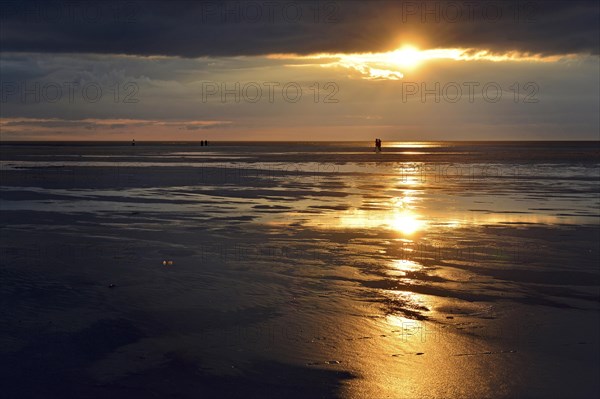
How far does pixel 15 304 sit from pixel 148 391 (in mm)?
4195

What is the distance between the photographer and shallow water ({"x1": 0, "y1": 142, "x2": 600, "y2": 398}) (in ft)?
23.8

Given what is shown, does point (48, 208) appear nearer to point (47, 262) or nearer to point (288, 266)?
point (47, 262)

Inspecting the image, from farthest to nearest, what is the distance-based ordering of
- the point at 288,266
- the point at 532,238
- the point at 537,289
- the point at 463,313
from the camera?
1. the point at 532,238
2. the point at 288,266
3. the point at 537,289
4. the point at 463,313

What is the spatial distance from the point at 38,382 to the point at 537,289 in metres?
7.56

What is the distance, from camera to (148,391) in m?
6.88

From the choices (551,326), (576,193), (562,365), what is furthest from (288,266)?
(576,193)

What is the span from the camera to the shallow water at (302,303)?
23.8ft

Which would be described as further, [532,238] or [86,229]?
[86,229]

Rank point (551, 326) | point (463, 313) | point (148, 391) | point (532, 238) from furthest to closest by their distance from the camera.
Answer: point (532, 238)
point (463, 313)
point (551, 326)
point (148, 391)

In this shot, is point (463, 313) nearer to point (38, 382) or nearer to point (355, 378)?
point (355, 378)

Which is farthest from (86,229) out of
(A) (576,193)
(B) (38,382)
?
(A) (576,193)

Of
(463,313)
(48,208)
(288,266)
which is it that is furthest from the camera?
(48,208)

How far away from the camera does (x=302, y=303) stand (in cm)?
1018

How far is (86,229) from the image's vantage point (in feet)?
57.5
